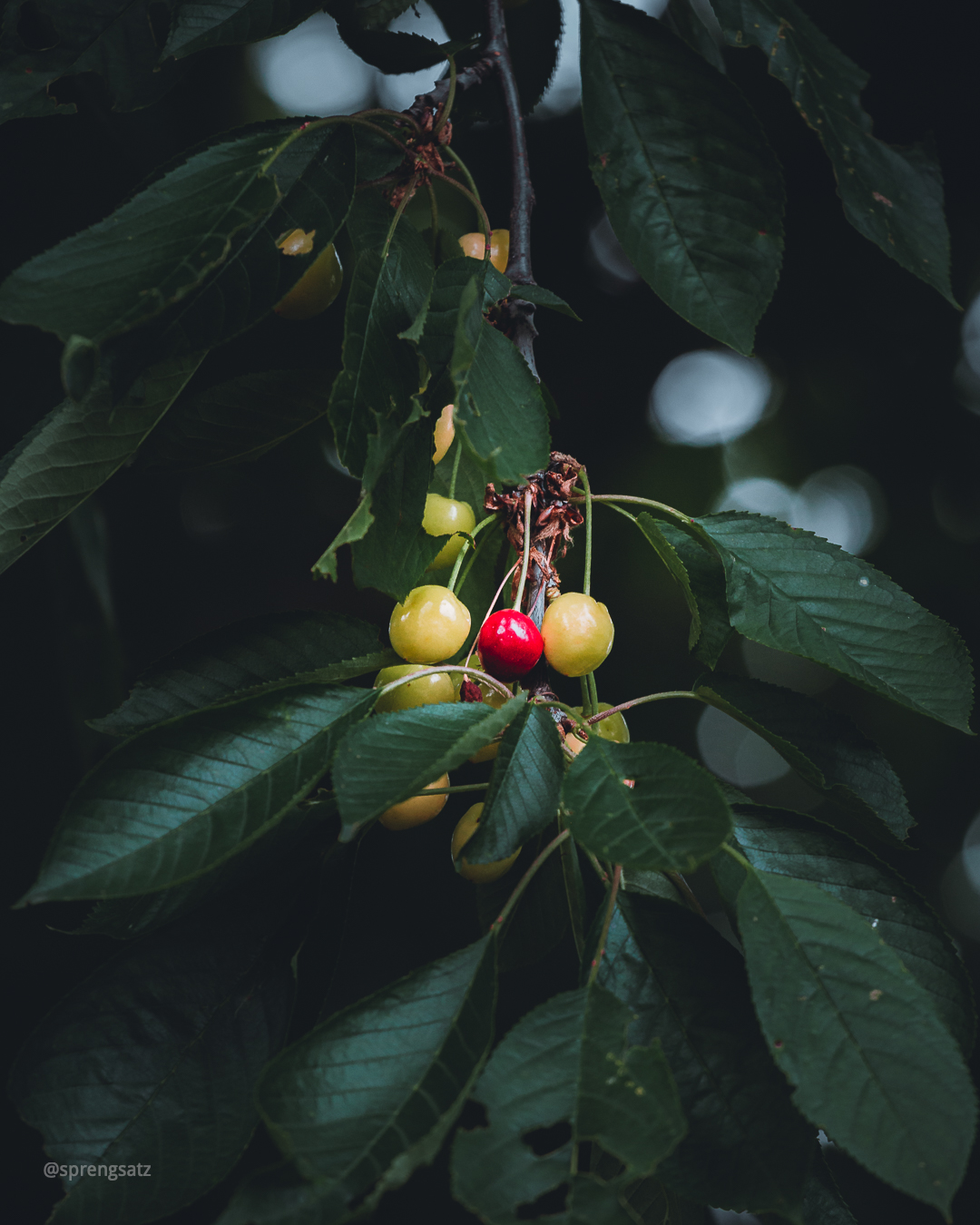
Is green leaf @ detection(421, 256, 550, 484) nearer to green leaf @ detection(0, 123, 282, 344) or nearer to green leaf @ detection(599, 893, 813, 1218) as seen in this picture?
green leaf @ detection(0, 123, 282, 344)

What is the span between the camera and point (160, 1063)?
1.81 feet

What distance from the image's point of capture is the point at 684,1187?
477 mm

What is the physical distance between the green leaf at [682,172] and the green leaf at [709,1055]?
0.46m

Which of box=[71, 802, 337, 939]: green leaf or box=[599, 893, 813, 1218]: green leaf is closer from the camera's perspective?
box=[599, 893, 813, 1218]: green leaf

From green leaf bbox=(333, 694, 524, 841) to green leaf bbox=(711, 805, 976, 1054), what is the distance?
243mm

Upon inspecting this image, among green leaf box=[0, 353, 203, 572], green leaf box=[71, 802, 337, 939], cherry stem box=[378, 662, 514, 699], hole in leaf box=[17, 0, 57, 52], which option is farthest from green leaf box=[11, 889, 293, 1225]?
hole in leaf box=[17, 0, 57, 52]

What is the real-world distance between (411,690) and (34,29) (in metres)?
0.73

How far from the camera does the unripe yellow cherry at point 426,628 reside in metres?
0.59

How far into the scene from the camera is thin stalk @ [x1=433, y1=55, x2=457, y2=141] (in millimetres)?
686

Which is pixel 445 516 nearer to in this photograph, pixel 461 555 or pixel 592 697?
pixel 461 555

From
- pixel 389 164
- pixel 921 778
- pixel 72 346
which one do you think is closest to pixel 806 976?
pixel 72 346

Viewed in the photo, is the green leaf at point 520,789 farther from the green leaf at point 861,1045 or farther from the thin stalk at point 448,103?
the thin stalk at point 448,103

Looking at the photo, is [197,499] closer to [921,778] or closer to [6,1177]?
[6,1177]

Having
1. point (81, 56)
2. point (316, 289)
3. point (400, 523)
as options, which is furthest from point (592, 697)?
point (81, 56)
